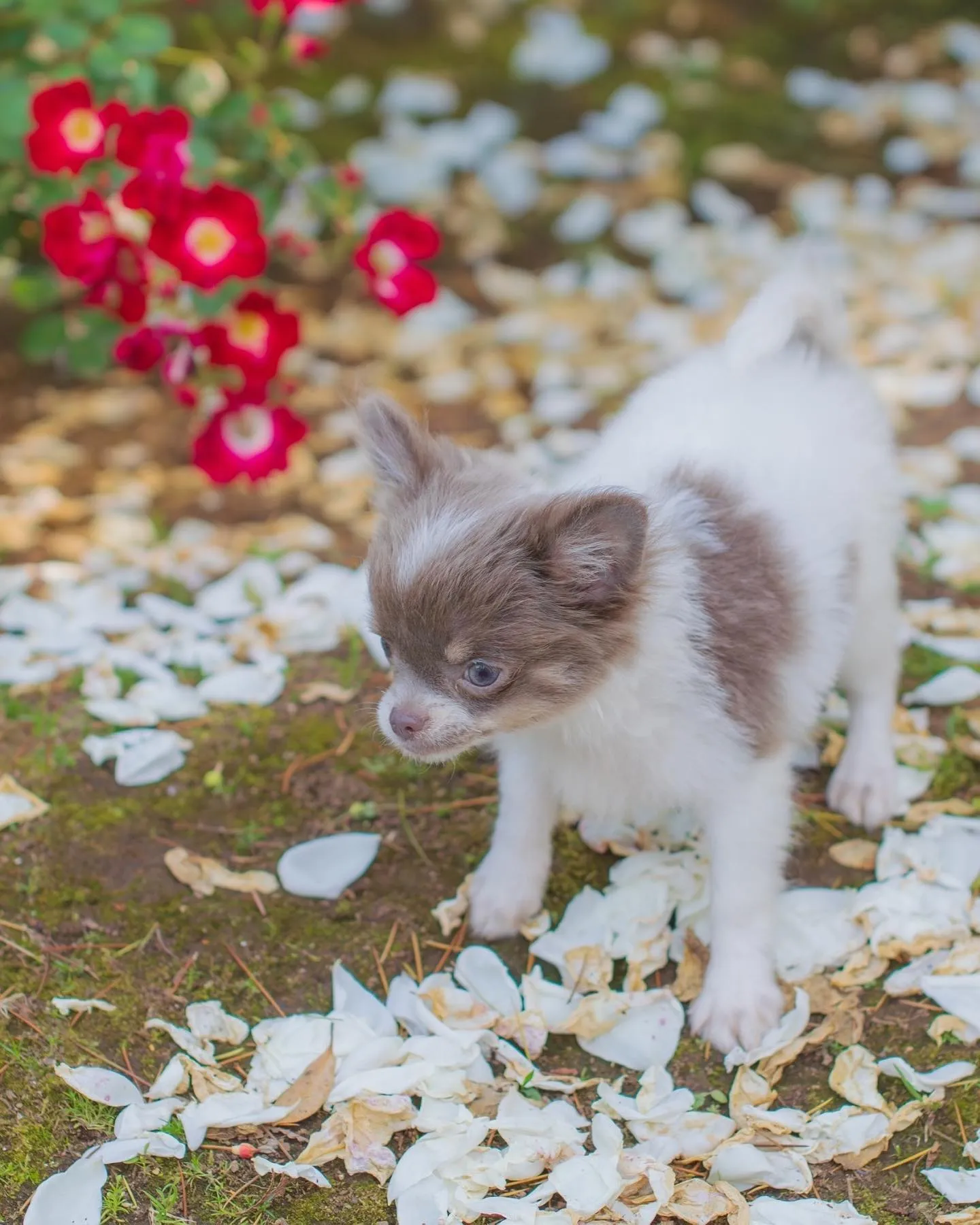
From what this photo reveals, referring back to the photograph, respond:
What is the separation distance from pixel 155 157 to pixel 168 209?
0.13 meters

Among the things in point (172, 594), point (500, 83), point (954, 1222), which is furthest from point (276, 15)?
point (954, 1222)

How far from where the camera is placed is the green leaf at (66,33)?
3926mm

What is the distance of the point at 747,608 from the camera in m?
2.77

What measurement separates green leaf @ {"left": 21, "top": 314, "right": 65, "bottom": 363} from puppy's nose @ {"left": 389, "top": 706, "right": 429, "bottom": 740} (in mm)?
2375

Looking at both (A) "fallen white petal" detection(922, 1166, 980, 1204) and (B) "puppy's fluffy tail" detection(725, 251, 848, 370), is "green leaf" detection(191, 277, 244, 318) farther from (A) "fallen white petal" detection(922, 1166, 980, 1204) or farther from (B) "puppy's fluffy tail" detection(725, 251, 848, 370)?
(A) "fallen white petal" detection(922, 1166, 980, 1204)

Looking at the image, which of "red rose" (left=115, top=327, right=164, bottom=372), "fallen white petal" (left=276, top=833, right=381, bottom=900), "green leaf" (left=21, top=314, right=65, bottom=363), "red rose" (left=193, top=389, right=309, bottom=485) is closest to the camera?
"fallen white petal" (left=276, top=833, right=381, bottom=900)

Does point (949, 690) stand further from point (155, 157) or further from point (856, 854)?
point (155, 157)

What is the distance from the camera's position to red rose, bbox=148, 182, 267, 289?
3.93m

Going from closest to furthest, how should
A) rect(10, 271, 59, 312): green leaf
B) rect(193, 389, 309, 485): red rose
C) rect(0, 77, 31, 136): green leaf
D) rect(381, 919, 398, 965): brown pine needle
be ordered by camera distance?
rect(381, 919, 398, 965): brown pine needle < rect(0, 77, 31, 136): green leaf < rect(193, 389, 309, 485): red rose < rect(10, 271, 59, 312): green leaf

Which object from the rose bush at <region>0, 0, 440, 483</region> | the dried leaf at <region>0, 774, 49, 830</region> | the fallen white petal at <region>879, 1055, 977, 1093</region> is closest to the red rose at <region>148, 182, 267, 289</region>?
the rose bush at <region>0, 0, 440, 483</region>

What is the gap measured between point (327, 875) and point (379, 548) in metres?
0.85

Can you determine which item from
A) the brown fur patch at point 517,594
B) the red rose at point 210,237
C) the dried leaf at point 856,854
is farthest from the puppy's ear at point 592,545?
the red rose at point 210,237

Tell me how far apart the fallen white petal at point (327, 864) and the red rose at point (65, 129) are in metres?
1.94

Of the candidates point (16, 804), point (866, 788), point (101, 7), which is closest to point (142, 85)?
point (101, 7)
